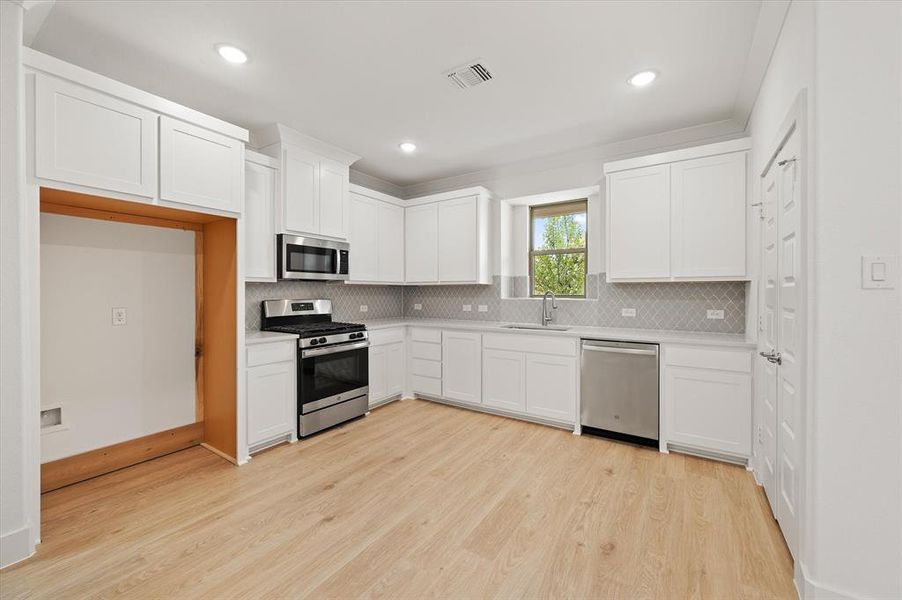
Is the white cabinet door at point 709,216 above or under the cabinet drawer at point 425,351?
above

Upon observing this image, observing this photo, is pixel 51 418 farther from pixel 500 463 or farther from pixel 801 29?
pixel 801 29

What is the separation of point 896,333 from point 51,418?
4.40 metres

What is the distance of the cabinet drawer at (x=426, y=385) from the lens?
4.41 meters

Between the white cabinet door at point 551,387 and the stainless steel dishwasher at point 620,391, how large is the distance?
0.37 ft

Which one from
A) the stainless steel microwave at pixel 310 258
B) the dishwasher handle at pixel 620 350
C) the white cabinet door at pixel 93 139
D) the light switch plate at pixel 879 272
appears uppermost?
the white cabinet door at pixel 93 139

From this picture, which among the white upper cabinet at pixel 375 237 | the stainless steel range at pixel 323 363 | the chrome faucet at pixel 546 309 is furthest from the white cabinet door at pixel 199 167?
the chrome faucet at pixel 546 309

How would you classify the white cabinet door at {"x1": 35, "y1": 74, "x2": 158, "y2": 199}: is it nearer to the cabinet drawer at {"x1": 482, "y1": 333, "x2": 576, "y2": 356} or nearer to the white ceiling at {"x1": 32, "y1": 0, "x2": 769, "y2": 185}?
the white ceiling at {"x1": 32, "y1": 0, "x2": 769, "y2": 185}

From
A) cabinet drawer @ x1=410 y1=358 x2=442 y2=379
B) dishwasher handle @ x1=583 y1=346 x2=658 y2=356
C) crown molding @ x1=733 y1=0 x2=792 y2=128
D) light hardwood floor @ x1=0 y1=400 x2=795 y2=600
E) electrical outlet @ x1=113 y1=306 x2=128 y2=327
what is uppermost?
crown molding @ x1=733 y1=0 x2=792 y2=128

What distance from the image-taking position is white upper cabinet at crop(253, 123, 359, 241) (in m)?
3.49

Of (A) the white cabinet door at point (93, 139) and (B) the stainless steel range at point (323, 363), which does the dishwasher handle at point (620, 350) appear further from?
(A) the white cabinet door at point (93, 139)

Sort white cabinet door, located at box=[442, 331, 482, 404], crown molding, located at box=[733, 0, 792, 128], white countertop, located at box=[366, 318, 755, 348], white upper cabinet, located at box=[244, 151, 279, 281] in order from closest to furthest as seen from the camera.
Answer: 1. crown molding, located at box=[733, 0, 792, 128]
2. white countertop, located at box=[366, 318, 755, 348]
3. white upper cabinet, located at box=[244, 151, 279, 281]
4. white cabinet door, located at box=[442, 331, 482, 404]

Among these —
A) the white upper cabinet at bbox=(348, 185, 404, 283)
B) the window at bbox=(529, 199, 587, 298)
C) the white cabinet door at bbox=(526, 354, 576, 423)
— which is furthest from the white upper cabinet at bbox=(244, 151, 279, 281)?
the window at bbox=(529, 199, 587, 298)

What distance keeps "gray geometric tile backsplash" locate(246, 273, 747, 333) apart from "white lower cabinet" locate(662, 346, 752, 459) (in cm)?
66

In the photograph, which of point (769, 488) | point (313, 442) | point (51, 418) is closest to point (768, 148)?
point (769, 488)
